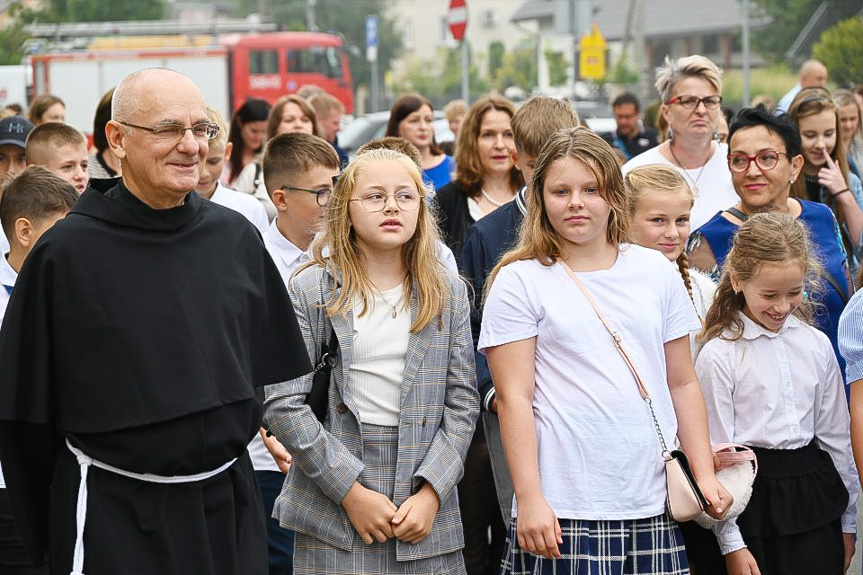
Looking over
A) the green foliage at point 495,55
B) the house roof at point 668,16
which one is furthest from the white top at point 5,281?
the house roof at point 668,16

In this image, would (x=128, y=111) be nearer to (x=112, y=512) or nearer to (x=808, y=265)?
(x=112, y=512)

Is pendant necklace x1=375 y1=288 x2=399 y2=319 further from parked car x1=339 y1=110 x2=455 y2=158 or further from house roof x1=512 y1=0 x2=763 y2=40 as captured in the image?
house roof x1=512 y1=0 x2=763 y2=40

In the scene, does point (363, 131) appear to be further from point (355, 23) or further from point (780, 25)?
point (355, 23)

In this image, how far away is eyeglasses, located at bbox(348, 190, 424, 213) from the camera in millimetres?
4410

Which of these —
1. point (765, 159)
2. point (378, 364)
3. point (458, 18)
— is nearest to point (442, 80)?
point (458, 18)

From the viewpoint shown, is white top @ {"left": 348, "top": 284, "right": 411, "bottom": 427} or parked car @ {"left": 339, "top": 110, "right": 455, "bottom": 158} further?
parked car @ {"left": 339, "top": 110, "right": 455, "bottom": 158}

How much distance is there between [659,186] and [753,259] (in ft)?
1.90

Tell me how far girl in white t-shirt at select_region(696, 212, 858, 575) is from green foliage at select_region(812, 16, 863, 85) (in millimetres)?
20314

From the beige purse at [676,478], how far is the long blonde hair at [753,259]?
0.80m

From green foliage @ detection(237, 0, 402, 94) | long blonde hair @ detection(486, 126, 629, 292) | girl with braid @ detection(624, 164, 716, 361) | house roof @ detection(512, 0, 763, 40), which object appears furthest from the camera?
house roof @ detection(512, 0, 763, 40)

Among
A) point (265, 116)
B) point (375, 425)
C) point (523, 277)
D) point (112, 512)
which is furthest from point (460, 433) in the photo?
point (265, 116)

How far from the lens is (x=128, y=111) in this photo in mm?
3568

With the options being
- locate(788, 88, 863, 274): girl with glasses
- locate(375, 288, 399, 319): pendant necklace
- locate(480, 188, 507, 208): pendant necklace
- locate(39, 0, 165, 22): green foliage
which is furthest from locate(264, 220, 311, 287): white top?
locate(39, 0, 165, 22): green foliage

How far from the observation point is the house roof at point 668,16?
6272 centimetres
